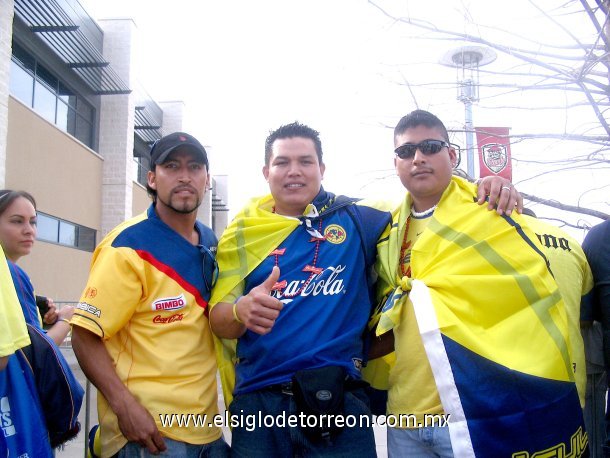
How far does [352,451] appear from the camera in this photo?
2254 mm

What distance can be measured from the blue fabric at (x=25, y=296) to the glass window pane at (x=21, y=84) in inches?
395

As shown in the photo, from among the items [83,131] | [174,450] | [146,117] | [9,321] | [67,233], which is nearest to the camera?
[9,321]

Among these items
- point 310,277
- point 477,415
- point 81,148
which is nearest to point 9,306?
point 310,277

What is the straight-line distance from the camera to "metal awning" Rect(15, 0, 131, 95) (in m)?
11.6

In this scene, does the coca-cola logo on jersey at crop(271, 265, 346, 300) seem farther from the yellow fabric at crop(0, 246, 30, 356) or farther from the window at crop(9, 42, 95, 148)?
→ the window at crop(9, 42, 95, 148)

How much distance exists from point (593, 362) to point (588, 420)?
328 millimetres

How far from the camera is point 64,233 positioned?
13.8m

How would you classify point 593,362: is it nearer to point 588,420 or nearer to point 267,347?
point 588,420

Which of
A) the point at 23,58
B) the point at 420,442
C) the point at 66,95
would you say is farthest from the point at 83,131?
the point at 420,442

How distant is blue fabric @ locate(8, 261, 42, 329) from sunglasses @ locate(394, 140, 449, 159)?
2076mm

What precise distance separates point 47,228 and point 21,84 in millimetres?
3488

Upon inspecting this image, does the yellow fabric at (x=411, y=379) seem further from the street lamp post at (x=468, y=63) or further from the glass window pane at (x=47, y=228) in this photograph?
the glass window pane at (x=47, y=228)

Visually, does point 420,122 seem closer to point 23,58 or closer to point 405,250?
A: point 405,250

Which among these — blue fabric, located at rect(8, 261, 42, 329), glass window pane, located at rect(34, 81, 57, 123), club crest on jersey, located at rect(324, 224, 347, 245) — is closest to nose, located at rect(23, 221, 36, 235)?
blue fabric, located at rect(8, 261, 42, 329)
